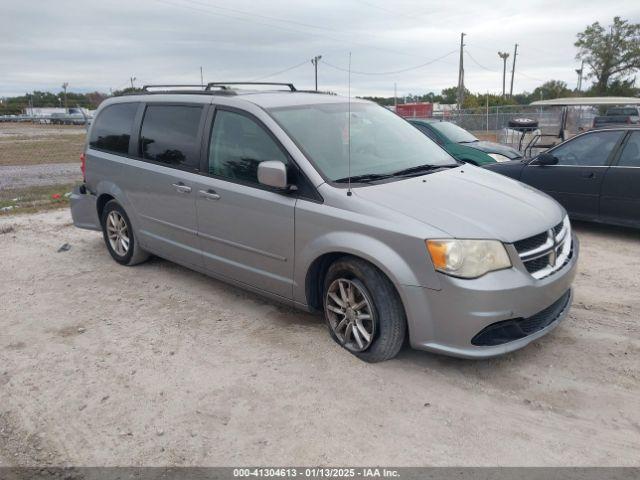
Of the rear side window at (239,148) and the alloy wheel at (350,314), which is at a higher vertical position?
the rear side window at (239,148)

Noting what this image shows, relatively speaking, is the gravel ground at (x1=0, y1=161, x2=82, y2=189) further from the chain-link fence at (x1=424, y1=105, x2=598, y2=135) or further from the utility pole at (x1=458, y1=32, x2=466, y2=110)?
the utility pole at (x1=458, y1=32, x2=466, y2=110)

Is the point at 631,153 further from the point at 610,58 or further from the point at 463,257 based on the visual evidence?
the point at 610,58

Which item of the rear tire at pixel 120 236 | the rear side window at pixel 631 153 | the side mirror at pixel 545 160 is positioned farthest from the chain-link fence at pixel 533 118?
the rear tire at pixel 120 236

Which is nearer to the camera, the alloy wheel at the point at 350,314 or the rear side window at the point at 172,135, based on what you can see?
the alloy wheel at the point at 350,314

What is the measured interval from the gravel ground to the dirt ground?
27.9ft

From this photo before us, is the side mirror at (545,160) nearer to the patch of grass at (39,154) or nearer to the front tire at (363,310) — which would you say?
the front tire at (363,310)

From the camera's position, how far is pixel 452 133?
10391 millimetres

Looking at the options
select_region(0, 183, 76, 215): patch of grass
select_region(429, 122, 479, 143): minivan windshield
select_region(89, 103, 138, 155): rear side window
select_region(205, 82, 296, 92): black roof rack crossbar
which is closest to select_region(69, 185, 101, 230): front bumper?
select_region(89, 103, 138, 155): rear side window

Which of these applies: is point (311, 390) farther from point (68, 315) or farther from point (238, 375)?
point (68, 315)

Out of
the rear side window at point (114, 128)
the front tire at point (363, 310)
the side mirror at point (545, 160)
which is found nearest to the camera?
the front tire at point (363, 310)

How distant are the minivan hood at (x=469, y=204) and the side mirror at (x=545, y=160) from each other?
3.30 metres

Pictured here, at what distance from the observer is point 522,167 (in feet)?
25.2

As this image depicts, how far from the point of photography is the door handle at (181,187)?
4.73 m

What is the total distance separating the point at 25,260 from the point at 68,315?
2194 millimetres
